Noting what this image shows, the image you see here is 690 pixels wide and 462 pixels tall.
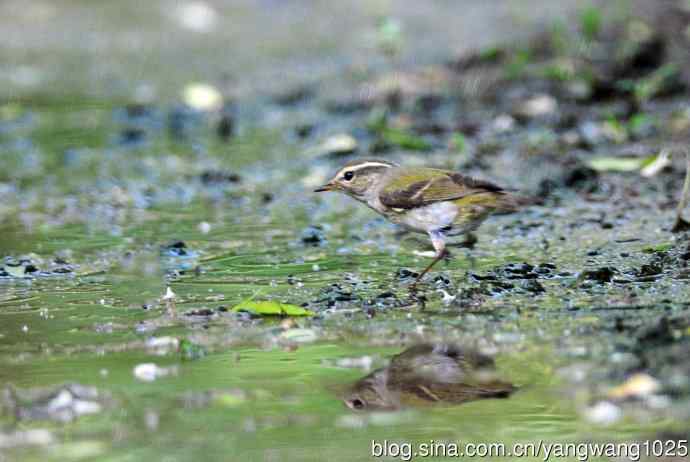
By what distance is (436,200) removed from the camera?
267 inches

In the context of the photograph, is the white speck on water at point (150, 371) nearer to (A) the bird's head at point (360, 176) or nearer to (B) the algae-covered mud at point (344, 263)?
(B) the algae-covered mud at point (344, 263)

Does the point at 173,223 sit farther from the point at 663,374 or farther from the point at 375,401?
the point at 663,374

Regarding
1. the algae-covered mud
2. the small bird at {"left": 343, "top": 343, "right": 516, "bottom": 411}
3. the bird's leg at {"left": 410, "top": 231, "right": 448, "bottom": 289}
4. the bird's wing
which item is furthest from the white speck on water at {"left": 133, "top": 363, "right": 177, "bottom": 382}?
the bird's wing

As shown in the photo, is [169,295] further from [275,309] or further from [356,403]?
[356,403]

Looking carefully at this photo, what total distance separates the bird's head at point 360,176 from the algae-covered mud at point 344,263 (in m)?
0.42

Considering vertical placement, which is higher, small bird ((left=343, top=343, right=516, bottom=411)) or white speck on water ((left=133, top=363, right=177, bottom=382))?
white speck on water ((left=133, top=363, right=177, bottom=382))

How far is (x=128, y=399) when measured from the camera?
4695 mm

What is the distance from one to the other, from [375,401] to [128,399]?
3.30ft

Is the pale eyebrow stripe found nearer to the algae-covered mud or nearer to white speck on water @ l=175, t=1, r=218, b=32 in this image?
the algae-covered mud

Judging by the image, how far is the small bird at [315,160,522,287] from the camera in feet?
22.1

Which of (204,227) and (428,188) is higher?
(428,188)

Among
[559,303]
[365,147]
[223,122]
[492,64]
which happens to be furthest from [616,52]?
[559,303]

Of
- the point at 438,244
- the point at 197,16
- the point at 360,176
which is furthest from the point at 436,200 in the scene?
the point at 197,16

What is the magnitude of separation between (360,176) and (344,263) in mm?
572
